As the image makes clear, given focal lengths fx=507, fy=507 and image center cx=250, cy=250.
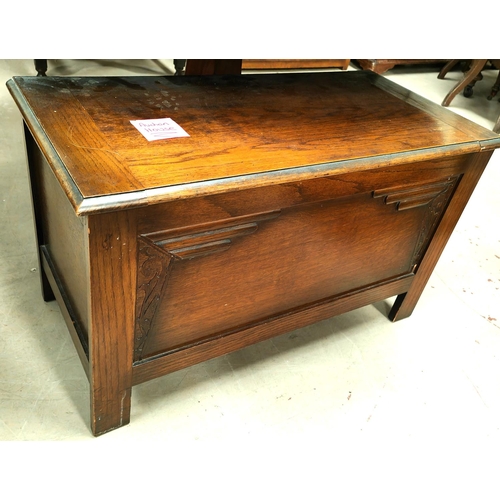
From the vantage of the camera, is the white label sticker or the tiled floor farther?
the tiled floor

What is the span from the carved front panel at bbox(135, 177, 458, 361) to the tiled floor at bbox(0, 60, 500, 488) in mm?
224

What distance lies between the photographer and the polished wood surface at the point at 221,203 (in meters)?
0.93

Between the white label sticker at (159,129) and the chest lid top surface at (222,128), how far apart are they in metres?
0.02

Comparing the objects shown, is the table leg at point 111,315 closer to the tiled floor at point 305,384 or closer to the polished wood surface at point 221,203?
the polished wood surface at point 221,203

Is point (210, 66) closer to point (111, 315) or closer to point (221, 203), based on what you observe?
point (221, 203)

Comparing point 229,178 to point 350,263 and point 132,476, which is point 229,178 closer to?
point 350,263

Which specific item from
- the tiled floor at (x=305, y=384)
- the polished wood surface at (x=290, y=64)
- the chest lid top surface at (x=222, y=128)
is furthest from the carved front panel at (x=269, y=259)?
the polished wood surface at (x=290, y=64)

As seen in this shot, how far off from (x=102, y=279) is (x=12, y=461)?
0.52 m

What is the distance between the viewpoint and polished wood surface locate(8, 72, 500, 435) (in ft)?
3.05

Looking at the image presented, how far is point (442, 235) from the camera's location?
1528mm

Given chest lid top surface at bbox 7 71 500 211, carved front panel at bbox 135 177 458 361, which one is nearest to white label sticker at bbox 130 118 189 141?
chest lid top surface at bbox 7 71 500 211

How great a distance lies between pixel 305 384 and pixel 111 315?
0.66 m

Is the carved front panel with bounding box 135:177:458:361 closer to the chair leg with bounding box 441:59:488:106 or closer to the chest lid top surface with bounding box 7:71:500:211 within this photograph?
the chest lid top surface with bounding box 7:71:500:211
